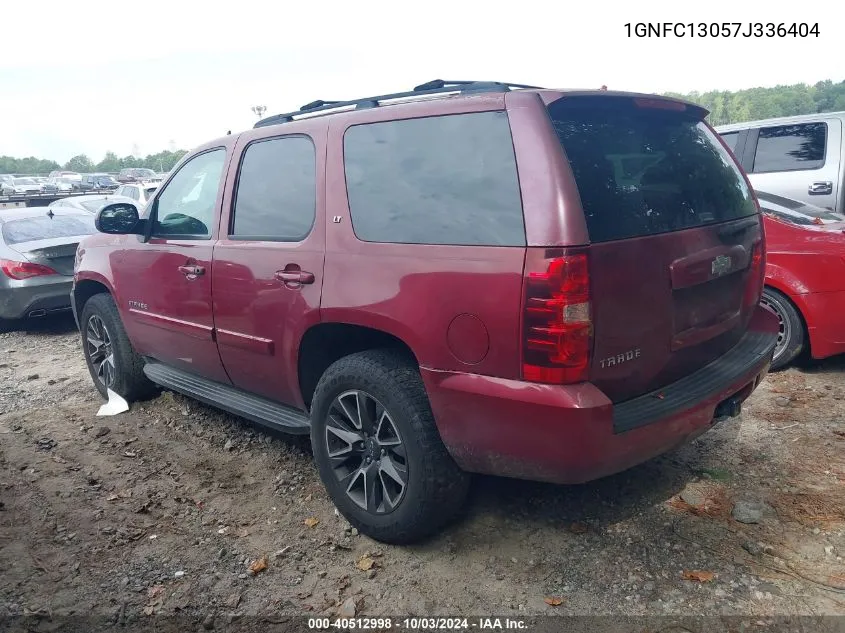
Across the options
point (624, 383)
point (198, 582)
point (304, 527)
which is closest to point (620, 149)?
point (624, 383)

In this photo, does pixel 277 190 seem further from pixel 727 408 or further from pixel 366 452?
pixel 727 408

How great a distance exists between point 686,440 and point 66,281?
7018mm

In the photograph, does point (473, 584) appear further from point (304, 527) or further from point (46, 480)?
point (46, 480)

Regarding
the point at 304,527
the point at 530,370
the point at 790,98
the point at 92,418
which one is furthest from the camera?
the point at 790,98

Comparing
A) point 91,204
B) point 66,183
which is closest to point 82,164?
point 66,183

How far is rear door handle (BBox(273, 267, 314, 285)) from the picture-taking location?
10.2ft

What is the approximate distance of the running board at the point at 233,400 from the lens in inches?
136

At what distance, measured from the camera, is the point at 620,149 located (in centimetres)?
263

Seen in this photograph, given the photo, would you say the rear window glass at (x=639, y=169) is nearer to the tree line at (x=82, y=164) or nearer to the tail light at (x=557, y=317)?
the tail light at (x=557, y=317)

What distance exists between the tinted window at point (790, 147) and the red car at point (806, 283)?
246 cm

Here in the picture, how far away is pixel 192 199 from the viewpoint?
13.4ft

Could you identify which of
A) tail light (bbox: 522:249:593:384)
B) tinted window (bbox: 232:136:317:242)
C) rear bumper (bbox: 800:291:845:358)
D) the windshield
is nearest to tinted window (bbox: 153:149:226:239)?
tinted window (bbox: 232:136:317:242)

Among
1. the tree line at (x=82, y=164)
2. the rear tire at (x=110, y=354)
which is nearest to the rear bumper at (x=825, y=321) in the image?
the rear tire at (x=110, y=354)

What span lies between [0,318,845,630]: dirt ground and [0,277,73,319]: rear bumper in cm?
347
